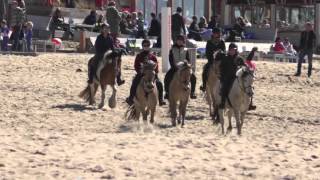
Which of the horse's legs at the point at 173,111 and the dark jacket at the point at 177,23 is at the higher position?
the dark jacket at the point at 177,23

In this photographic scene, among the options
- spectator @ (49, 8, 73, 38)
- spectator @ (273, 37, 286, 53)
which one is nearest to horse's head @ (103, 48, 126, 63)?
spectator @ (49, 8, 73, 38)

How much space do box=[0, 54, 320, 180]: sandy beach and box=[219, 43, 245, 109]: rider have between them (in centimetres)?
76

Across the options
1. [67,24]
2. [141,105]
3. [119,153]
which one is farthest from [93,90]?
[67,24]

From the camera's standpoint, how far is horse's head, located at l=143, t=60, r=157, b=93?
1432cm

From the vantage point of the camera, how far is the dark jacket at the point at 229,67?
1420 centimetres

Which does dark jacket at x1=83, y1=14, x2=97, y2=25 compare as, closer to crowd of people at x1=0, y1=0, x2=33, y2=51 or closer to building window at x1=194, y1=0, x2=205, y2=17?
crowd of people at x1=0, y1=0, x2=33, y2=51

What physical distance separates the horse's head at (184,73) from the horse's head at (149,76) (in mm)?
582

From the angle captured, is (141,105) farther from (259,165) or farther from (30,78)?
(30,78)

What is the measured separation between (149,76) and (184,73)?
2.52 ft

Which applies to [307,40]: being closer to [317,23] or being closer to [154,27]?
[154,27]

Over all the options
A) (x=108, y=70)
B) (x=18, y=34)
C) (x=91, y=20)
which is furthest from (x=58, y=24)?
(x=108, y=70)

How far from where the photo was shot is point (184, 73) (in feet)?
48.3

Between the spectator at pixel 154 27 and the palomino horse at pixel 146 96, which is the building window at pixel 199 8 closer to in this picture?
the spectator at pixel 154 27

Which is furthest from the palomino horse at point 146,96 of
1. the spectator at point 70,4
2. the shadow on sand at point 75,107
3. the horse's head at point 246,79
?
the spectator at point 70,4
